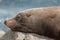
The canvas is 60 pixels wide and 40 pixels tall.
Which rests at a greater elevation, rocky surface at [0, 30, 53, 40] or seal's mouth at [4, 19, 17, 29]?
seal's mouth at [4, 19, 17, 29]

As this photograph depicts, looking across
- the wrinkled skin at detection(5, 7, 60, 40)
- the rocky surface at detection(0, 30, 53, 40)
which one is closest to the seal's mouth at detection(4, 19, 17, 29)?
the wrinkled skin at detection(5, 7, 60, 40)

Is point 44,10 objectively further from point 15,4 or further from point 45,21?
point 15,4

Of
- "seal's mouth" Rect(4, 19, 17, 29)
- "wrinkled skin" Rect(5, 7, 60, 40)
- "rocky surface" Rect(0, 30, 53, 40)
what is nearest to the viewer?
"wrinkled skin" Rect(5, 7, 60, 40)

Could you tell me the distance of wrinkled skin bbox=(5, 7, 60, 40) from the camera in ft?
10.8

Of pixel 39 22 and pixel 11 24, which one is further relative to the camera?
pixel 11 24

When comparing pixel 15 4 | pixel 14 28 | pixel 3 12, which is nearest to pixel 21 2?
pixel 15 4

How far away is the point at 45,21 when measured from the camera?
11.0ft

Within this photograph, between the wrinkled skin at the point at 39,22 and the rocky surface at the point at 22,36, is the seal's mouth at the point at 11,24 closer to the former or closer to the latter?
the wrinkled skin at the point at 39,22

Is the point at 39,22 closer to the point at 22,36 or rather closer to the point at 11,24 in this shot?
the point at 22,36

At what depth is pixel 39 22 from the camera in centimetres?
339

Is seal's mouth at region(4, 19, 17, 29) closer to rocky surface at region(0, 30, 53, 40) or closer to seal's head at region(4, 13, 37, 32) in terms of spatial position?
seal's head at region(4, 13, 37, 32)

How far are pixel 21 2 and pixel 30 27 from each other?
294 centimetres

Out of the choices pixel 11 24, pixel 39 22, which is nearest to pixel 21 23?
pixel 11 24

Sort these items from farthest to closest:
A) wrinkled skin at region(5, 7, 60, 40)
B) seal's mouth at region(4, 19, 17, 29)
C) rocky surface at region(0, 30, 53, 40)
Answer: seal's mouth at region(4, 19, 17, 29) → rocky surface at region(0, 30, 53, 40) → wrinkled skin at region(5, 7, 60, 40)
